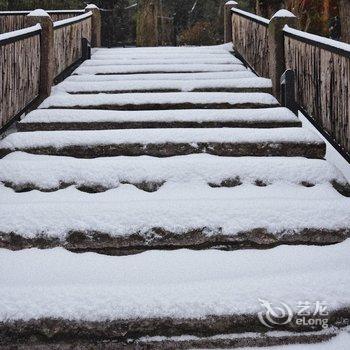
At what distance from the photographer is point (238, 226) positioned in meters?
3.06

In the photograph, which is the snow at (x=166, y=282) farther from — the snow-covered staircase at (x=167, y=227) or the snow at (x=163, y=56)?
the snow at (x=163, y=56)

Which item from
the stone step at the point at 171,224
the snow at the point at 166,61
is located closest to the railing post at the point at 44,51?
the snow at the point at 166,61

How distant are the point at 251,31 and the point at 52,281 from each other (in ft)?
18.4

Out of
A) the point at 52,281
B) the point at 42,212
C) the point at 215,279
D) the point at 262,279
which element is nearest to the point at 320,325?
the point at 262,279

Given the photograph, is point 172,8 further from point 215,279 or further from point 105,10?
point 215,279

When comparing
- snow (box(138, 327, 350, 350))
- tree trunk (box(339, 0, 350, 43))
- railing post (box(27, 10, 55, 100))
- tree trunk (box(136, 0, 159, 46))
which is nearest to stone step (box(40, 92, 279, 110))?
railing post (box(27, 10, 55, 100))

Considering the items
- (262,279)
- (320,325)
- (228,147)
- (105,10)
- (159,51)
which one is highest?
(105,10)

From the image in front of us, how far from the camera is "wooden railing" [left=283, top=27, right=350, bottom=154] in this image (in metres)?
3.65

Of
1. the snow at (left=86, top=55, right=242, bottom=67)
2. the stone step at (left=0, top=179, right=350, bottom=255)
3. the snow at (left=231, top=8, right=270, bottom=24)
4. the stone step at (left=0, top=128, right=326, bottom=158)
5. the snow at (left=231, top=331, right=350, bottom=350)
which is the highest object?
the snow at (left=231, top=8, right=270, bottom=24)

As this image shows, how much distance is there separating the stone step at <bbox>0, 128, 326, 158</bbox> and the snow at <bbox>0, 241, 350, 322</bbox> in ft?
4.13

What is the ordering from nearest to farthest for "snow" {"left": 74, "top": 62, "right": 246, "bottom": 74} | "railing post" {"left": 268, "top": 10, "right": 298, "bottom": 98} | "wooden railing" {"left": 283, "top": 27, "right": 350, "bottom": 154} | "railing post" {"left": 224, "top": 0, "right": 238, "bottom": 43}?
"wooden railing" {"left": 283, "top": 27, "right": 350, "bottom": 154} < "railing post" {"left": 268, "top": 10, "right": 298, "bottom": 98} < "snow" {"left": 74, "top": 62, "right": 246, "bottom": 74} < "railing post" {"left": 224, "top": 0, "right": 238, "bottom": 43}

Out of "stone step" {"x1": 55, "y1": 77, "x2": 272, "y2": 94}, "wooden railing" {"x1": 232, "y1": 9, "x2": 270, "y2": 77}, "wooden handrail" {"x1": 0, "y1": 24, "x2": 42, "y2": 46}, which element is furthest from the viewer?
"wooden railing" {"x1": 232, "y1": 9, "x2": 270, "y2": 77}

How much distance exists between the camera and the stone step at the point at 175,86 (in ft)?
18.8

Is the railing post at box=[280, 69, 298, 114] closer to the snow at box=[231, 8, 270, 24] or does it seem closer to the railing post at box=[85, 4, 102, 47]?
the snow at box=[231, 8, 270, 24]
